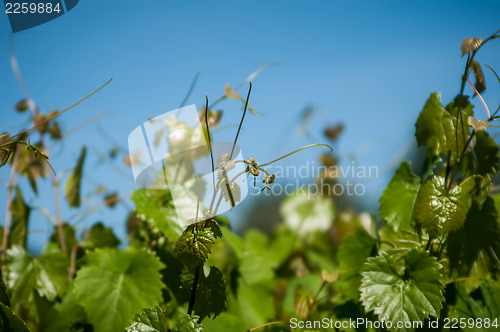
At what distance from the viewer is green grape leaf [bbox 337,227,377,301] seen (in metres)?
0.78

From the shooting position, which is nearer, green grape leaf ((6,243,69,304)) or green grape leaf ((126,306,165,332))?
green grape leaf ((126,306,165,332))

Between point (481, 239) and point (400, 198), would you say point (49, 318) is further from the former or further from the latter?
point (481, 239)

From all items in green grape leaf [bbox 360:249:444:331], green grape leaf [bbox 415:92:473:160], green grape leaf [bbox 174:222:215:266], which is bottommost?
green grape leaf [bbox 360:249:444:331]

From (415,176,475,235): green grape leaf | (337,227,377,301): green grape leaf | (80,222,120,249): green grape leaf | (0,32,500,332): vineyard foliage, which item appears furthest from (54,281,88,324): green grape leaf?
(415,176,475,235): green grape leaf

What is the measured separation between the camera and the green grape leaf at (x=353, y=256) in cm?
78

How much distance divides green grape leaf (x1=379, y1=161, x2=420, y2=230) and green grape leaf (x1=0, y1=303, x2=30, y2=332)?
0.64 meters

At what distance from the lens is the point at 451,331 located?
68cm

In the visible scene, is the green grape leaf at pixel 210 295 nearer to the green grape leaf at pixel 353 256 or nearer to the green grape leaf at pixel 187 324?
the green grape leaf at pixel 187 324

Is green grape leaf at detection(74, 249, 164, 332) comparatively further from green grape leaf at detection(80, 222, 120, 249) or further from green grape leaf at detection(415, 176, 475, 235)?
green grape leaf at detection(415, 176, 475, 235)

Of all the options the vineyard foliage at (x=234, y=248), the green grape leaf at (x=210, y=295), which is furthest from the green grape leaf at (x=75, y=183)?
the green grape leaf at (x=210, y=295)

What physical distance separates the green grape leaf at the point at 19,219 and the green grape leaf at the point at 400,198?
813 mm

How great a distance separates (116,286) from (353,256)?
50 centimetres

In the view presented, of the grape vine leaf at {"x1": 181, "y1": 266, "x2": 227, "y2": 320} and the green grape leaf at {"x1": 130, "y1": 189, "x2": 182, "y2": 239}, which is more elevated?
the green grape leaf at {"x1": 130, "y1": 189, "x2": 182, "y2": 239}

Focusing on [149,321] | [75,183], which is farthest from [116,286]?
[75,183]
